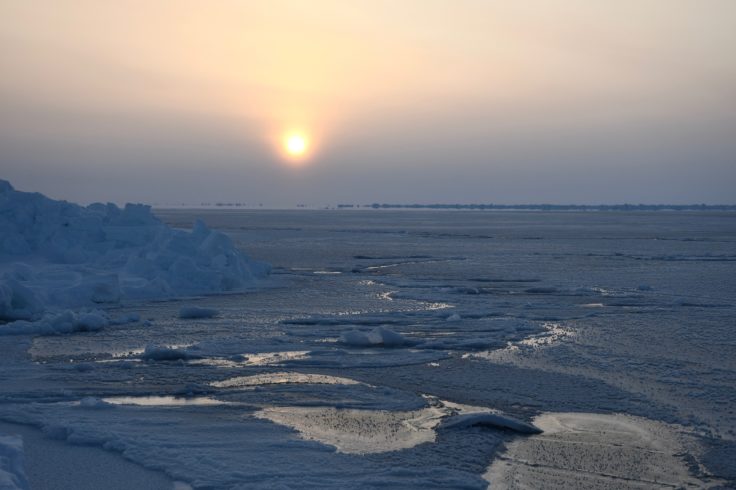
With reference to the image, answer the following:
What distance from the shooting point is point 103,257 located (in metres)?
19.8

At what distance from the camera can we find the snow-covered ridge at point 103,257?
15.4 metres

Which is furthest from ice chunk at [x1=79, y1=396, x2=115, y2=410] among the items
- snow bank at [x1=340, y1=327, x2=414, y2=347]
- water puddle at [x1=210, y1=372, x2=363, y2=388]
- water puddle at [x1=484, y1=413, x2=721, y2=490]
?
snow bank at [x1=340, y1=327, x2=414, y2=347]

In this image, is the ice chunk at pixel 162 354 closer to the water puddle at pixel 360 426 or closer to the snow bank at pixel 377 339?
the snow bank at pixel 377 339

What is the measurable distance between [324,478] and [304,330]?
627 centimetres

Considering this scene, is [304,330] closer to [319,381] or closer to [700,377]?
[319,381]

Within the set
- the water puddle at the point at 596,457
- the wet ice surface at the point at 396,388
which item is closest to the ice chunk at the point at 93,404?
the wet ice surface at the point at 396,388

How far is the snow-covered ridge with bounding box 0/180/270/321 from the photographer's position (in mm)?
15352

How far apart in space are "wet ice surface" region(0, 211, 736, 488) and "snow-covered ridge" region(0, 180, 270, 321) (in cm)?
131

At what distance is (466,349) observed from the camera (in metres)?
10.2

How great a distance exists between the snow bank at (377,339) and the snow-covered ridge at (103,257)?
6321mm

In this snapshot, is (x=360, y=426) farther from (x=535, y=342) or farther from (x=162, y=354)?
(x=535, y=342)

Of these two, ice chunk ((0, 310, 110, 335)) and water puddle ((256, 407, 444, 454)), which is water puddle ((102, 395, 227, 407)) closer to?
Result: water puddle ((256, 407, 444, 454))

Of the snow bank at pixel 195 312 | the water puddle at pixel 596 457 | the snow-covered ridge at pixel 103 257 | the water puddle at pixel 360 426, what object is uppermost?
the snow-covered ridge at pixel 103 257

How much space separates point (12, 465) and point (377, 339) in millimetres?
6089
